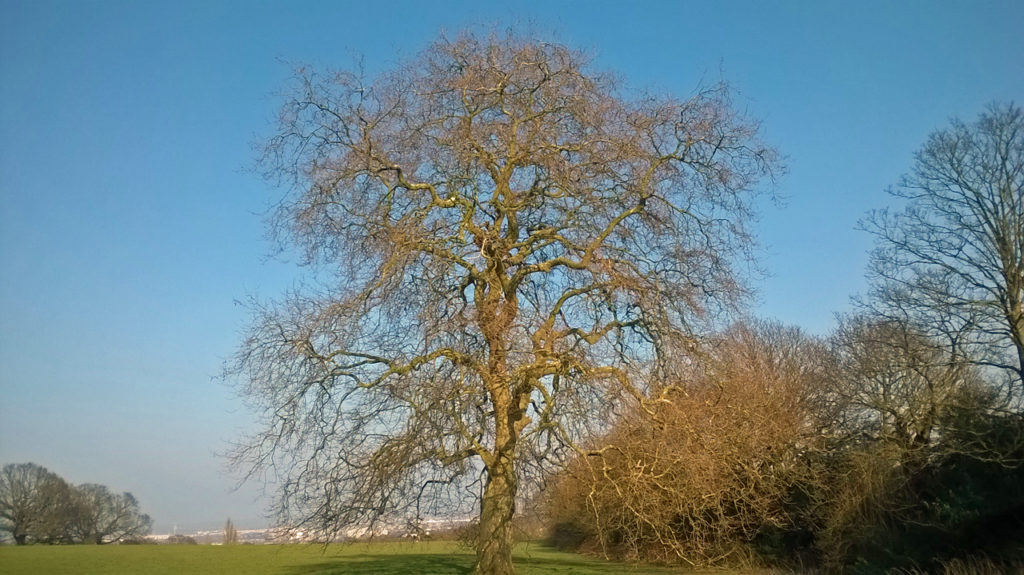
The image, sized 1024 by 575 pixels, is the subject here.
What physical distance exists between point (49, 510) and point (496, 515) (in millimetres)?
52208

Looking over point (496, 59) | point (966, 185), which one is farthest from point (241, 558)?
point (966, 185)

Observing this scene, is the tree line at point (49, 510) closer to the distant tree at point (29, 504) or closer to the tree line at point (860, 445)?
the distant tree at point (29, 504)

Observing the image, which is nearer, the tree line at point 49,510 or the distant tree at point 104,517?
the tree line at point 49,510

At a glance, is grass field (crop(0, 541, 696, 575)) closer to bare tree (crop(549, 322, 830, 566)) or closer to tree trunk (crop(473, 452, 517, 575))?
tree trunk (crop(473, 452, 517, 575))

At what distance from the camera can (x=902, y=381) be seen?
21.5m

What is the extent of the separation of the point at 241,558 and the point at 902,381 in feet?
91.4

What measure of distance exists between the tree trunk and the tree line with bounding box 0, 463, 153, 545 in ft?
168

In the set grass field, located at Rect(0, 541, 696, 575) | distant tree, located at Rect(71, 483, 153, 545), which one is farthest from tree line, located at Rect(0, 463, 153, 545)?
grass field, located at Rect(0, 541, 696, 575)

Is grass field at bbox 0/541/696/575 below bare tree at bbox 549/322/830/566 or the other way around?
below

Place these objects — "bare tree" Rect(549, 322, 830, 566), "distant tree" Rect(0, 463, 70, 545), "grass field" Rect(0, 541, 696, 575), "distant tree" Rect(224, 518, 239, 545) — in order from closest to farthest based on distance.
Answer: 1. "bare tree" Rect(549, 322, 830, 566)
2. "grass field" Rect(0, 541, 696, 575)
3. "distant tree" Rect(0, 463, 70, 545)
4. "distant tree" Rect(224, 518, 239, 545)

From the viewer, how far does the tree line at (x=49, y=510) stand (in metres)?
50.9

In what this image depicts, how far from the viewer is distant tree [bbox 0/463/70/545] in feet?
167

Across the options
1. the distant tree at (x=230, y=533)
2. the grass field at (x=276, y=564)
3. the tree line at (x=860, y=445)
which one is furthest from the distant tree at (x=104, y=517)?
the tree line at (x=860, y=445)

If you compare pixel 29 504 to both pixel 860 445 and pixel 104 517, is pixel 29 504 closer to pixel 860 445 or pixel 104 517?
pixel 104 517
